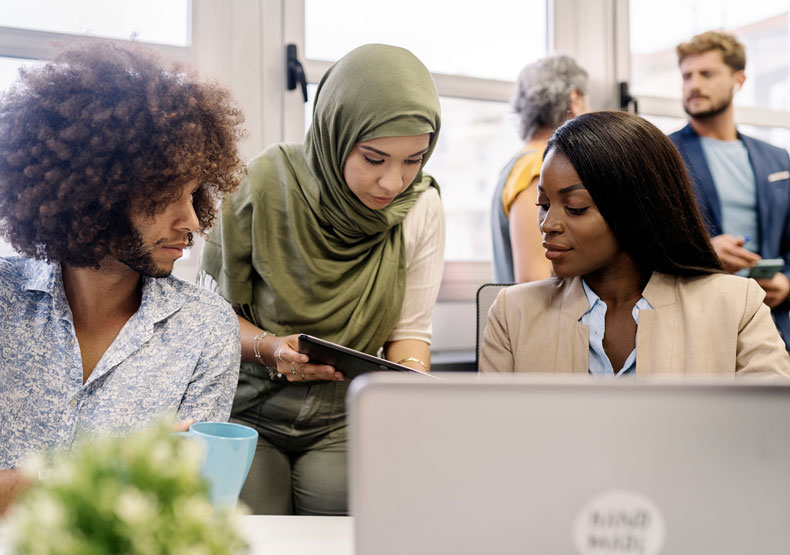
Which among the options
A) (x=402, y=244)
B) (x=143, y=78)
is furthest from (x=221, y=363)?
(x=402, y=244)

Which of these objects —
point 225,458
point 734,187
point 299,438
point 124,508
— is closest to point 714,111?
point 734,187

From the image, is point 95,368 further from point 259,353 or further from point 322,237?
point 322,237

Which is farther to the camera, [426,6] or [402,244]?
[426,6]

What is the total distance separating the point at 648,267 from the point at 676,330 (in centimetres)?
13

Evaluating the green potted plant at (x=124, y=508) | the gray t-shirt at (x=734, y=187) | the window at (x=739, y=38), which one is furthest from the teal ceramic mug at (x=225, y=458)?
the window at (x=739, y=38)

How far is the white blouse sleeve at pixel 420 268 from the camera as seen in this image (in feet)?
5.50

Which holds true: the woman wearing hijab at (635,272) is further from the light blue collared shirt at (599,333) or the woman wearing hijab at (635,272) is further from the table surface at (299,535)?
the table surface at (299,535)

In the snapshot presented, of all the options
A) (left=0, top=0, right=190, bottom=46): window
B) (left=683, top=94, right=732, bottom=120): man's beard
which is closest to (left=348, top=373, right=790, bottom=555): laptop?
(left=0, top=0, right=190, bottom=46): window

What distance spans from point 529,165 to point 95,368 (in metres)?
1.21

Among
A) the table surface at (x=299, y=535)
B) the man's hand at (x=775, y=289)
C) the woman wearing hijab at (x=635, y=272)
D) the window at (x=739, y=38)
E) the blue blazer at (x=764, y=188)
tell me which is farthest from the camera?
the window at (x=739, y=38)

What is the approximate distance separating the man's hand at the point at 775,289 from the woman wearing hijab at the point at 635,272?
885mm

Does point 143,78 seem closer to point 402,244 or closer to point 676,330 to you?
point 402,244

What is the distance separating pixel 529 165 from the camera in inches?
73.7

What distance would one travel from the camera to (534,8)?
252cm
